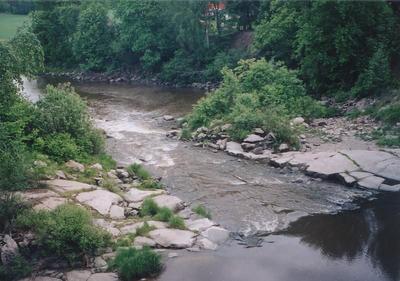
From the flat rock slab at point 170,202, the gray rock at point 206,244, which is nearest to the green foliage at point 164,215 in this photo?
the flat rock slab at point 170,202

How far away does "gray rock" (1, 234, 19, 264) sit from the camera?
12.1 metres

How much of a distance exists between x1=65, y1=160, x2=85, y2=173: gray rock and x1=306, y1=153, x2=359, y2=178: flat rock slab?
841 centimetres

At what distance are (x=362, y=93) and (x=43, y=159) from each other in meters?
16.8

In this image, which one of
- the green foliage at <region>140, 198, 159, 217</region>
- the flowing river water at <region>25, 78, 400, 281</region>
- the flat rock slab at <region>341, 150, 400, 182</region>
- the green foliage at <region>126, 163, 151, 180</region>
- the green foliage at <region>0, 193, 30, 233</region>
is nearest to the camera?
the flowing river water at <region>25, 78, 400, 281</region>

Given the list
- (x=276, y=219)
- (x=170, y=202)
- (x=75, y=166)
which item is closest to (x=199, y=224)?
(x=170, y=202)

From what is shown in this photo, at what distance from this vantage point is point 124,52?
154 ft

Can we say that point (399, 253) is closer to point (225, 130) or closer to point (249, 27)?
point (225, 130)

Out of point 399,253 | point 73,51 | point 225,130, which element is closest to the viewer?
point 399,253

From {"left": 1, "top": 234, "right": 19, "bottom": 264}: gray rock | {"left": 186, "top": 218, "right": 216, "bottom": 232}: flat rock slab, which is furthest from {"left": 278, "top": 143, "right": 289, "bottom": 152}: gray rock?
{"left": 1, "top": 234, "right": 19, "bottom": 264}: gray rock

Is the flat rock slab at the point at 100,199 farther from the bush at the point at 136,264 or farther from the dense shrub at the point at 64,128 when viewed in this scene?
the dense shrub at the point at 64,128

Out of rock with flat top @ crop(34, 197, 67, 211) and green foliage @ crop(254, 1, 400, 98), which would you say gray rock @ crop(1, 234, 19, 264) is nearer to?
rock with flat top @ crop(34, 197, 67, 211)

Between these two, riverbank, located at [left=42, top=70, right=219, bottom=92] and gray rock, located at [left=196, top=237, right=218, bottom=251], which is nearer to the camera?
gray rock, located at [left=196, top=237, right=218, bottom=251]

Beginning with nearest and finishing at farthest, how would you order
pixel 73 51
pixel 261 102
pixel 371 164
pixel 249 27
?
pixel 371 164 → pixel 261 102 → pixel 249 27 → pixel 73 51

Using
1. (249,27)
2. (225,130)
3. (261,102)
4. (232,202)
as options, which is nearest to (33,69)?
(232,202)
